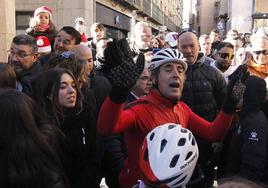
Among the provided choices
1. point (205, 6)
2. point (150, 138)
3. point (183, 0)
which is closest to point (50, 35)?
point (150, 138)

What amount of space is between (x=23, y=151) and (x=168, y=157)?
77 cm

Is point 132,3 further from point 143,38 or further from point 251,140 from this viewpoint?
point 251,140

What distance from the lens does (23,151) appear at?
213 centimetres

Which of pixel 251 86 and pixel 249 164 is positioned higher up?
pixel 251 86

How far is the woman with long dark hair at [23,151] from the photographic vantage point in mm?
2098

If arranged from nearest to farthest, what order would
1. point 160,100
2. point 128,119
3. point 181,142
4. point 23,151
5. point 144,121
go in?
point 23,151
point 181,142
point 128,119
point 144,121
point 160,100

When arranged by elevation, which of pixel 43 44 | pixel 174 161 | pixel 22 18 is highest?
pixel 22 18

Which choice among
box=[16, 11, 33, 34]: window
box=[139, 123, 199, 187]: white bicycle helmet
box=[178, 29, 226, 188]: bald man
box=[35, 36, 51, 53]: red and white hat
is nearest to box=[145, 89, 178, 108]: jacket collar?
box=[139, 123, 199, 187]: white bicycle helmet

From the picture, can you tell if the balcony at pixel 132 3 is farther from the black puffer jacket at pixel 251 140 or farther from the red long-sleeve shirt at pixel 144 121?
the red long-sleeve shirt at pixel 144 121

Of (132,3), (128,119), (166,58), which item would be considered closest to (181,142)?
(128,119)

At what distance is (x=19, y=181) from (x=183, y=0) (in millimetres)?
96669

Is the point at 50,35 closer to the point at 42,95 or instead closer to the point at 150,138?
the point at 42,95

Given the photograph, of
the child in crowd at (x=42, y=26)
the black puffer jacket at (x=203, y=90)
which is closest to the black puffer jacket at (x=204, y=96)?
the black puffer jacket at (x=203, y=90)

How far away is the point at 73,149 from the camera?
343 cm
